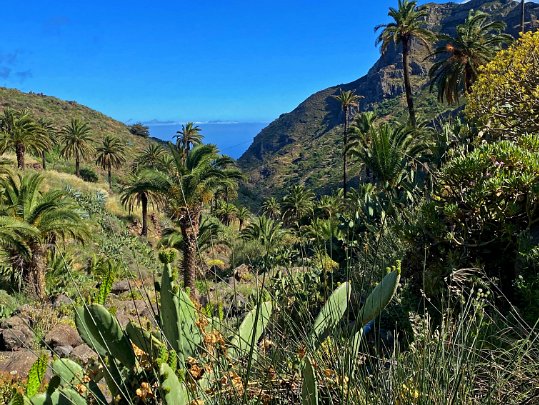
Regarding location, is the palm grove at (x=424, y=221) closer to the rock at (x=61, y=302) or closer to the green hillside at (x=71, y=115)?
the rock at (x=61, y=302)

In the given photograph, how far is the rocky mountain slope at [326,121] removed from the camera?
95500 millimetres

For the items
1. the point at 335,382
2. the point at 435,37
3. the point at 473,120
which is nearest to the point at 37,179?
the point at 473,120

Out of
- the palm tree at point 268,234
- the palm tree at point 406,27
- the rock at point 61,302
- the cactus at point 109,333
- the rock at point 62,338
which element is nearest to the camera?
the cactus at point 109,333

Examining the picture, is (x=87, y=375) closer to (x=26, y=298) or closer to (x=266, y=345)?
(x=266, y=345)

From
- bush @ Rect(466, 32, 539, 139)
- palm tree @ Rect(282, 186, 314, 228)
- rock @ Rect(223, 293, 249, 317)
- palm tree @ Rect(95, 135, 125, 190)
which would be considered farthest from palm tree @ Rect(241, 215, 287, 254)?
palm tree @ Rect(95, 135, 125, 190)

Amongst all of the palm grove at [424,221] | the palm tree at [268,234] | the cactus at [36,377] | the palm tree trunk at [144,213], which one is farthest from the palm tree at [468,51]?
the palm tree trunk at [144,213]

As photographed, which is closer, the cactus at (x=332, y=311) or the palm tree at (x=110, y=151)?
the cactus at (x=332, y=311)

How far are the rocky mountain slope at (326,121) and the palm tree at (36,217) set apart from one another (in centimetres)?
6025

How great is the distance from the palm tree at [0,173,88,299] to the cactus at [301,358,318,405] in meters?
15.3

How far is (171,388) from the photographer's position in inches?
72.9

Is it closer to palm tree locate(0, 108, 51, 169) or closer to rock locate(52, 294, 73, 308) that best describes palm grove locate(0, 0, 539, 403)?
rock locate(52, 294, 73, 308)

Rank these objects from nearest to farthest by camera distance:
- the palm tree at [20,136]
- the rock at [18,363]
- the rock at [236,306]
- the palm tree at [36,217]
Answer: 1. the rock at [236,306]
2. the rock at [18,363]
3. the palm tree at [36,217]
4. the palm tree at [20,136]

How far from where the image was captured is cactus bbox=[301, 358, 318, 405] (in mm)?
1630

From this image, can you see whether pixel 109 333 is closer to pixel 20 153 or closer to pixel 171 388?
pixel 171 388
